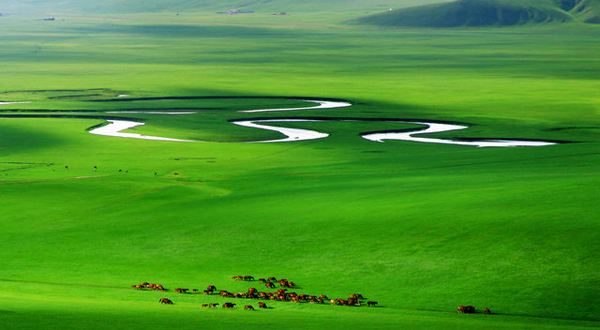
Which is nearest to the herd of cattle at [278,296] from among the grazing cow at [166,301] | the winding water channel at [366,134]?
the grazing cow at [166,301]

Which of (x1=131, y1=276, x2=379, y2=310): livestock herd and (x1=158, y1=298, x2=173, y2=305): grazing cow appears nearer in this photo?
(x1=158, y1=298, x2=173, y2=305): grazing cow

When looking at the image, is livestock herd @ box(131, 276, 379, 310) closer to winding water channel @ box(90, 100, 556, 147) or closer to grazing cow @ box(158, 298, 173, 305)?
grazing cow @ box(158, 298, 173, 305)

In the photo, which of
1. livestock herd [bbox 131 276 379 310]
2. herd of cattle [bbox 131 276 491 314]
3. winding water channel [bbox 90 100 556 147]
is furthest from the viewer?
winding water channel [bbox 90 100 556 147]

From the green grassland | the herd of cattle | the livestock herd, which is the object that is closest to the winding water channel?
the green grassland

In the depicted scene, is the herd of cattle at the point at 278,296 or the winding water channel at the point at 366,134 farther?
the winding water channel at the point at 366,134

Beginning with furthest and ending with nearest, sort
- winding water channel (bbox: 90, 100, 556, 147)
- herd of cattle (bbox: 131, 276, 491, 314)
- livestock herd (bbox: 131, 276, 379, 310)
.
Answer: winding water channel (bbox: 90, 100, 556, 147) → livestock herd (bbox: 131, 276, 379, 310) → herd of cattle (bbox: 131, 276, 491, 314)

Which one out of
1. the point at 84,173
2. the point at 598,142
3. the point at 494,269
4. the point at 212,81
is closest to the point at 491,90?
the point at 212,81

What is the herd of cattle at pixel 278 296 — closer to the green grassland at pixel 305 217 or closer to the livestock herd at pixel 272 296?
the livestock herd at pixel 272 296

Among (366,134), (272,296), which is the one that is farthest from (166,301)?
(366,134)

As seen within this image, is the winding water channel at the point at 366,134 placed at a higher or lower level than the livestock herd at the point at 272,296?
lower
